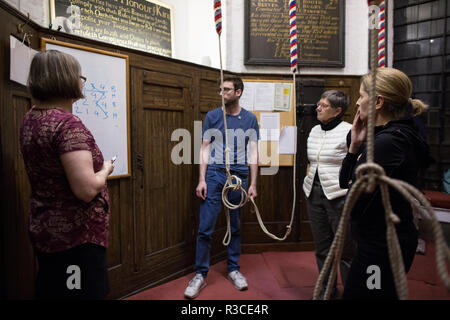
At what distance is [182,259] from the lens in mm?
2605

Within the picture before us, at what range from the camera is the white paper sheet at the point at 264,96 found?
3.06 metres

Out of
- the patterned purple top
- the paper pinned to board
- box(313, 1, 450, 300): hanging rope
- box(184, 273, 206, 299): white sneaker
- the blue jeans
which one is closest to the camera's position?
box(313, 1, 450, 300): hanging rope

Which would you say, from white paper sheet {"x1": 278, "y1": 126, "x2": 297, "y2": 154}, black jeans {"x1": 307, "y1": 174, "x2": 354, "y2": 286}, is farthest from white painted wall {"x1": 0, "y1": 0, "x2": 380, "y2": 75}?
black jeans {"x1": 307, "y1": 174, "x2": 354, "y2": 286}

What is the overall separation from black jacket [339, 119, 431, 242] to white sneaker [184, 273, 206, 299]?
144 cm

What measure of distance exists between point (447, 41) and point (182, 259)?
3.63 m

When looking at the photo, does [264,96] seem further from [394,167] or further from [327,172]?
[394,167]

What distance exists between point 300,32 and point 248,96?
2.79 feet

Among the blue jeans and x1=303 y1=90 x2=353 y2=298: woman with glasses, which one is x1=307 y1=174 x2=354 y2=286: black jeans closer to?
x1=303 y1=90 x2=353 y2=298: woman with glasses

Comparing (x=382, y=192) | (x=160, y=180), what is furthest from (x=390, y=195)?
(x=160, y=180)

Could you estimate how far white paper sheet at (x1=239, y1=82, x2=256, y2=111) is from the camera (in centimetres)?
304
